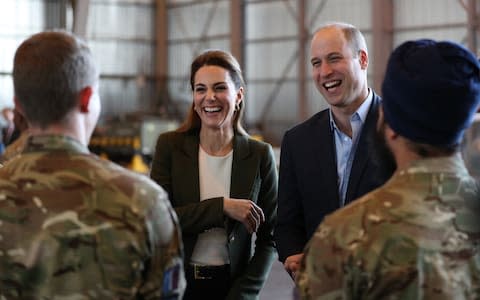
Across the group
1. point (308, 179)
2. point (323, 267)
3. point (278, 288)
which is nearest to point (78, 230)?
point (323, 267)

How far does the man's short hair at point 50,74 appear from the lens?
6.49 ft

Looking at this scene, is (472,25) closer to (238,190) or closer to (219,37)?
(219,37)

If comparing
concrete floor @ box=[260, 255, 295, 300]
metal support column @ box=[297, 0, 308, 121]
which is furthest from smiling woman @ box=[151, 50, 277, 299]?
metal support column @ box=[297, 0, 308, 121]

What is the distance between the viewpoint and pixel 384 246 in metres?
1.89

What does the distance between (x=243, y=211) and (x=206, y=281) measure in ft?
1.17

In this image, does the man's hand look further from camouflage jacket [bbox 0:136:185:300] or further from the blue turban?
the blue turban

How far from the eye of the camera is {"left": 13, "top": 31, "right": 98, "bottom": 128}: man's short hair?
1.98 metres

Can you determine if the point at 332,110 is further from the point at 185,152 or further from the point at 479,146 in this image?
the point at 479,146

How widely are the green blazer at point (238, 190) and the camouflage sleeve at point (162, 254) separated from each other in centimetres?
122

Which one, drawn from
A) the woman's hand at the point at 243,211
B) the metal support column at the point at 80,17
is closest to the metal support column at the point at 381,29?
the metal support column at the point at 80,17

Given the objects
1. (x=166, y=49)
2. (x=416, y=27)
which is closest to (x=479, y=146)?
(x=416, y=27)

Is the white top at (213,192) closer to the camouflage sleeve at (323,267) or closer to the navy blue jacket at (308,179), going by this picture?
the navy blue jacket at (308,179)

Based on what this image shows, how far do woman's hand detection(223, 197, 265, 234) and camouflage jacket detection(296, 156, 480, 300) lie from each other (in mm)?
1216

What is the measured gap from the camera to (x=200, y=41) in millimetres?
23266
